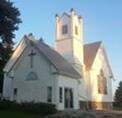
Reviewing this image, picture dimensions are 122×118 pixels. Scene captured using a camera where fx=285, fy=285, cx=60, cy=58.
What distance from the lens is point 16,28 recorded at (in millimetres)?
33375

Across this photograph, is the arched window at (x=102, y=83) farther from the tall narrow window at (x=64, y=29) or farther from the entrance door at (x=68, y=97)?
the entrance door at (x=68, y=97)

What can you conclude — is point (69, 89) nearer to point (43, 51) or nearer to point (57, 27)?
point (43, 51)

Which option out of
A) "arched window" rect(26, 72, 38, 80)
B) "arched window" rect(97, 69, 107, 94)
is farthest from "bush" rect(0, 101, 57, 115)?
"arched window" rect(97, 69, 107, 94)

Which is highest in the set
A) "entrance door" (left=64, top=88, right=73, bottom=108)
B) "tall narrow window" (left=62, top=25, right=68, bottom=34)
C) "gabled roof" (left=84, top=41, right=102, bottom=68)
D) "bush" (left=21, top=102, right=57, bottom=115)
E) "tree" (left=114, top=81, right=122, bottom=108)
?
"tall narrow window" (left=62, top=25, right=68, bottom=34)

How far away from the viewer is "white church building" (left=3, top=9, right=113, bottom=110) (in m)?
29.8

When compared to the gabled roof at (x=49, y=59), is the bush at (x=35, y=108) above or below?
below

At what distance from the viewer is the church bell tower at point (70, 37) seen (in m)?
38.4

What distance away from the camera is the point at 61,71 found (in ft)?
97.1

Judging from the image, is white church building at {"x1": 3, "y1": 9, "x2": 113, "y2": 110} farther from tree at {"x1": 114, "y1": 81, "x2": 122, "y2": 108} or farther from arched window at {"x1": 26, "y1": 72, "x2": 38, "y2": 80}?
tree at {"x1": 114, "y1": 81, "x2": 122, "y2": 108}

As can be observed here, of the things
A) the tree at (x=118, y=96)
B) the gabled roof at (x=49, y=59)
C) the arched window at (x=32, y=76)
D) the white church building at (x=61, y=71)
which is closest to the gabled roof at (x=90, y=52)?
the white church building at (x=61, y=71)

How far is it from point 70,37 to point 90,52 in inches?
206

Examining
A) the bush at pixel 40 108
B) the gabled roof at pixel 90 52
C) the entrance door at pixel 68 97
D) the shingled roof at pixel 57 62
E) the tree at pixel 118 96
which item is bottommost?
the bush at pixel 40 108

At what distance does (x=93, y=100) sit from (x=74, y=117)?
1782 cm

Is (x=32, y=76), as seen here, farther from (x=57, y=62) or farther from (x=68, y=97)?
(x=68, y=97)
